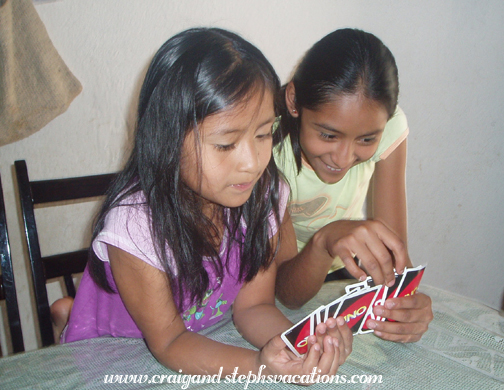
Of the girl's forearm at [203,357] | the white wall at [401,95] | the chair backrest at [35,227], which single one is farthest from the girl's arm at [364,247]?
the white wall at [401,95]

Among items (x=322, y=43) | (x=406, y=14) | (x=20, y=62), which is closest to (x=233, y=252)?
(x=322, y=43)

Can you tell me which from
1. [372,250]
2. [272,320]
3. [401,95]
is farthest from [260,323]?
[401,95]

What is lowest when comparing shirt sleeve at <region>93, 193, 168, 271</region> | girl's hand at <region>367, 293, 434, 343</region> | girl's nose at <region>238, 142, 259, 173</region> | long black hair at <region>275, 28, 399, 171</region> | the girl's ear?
girl's hand at <region>367, 293, 434, 343</region>

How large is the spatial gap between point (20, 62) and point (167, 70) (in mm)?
684

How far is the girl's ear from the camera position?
3.06ft

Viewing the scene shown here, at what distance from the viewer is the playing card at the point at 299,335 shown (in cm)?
Answer: 59

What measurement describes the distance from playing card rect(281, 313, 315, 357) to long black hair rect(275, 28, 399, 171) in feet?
1.43

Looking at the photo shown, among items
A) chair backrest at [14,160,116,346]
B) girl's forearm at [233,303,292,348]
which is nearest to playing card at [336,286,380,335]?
girl's forearm at [233,303,292,348]

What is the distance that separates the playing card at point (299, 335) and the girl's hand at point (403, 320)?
0.13 meters

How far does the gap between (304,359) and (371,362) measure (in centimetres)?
13

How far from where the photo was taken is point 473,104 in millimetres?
1792

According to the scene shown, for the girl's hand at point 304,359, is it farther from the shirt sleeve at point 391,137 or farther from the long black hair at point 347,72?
the shirt sleeve at point 391,137

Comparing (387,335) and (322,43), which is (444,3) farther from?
(387,335)

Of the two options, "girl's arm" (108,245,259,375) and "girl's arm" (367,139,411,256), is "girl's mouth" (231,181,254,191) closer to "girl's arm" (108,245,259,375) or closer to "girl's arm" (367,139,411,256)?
"girl's arm" (108,245,259,375)
